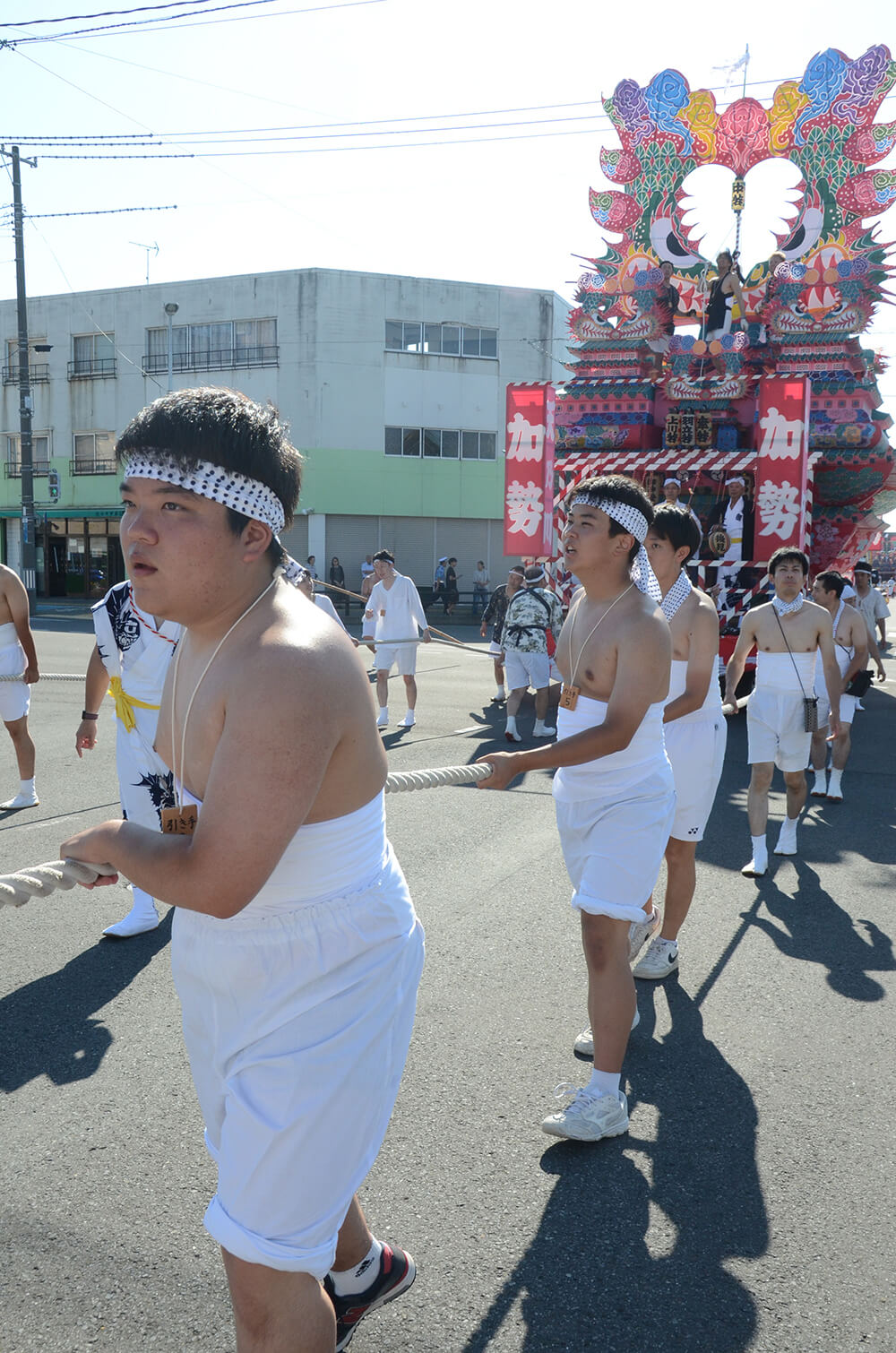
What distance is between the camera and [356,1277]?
7.52 ft

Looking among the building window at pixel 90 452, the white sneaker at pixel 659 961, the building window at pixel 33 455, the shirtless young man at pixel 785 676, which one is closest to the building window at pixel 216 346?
the building window at pixel 90 452

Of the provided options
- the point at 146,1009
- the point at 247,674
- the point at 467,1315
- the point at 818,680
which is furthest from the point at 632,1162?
the point at 818,680

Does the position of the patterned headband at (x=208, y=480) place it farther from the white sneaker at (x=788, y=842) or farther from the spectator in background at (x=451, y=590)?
the spectator in background at (x=451, y=590)

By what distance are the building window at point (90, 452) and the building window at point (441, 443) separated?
9514mm

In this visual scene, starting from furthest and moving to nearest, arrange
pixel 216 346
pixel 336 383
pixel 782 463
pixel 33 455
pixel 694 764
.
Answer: pixel 33 455 < pixel 216 346 < pixel 336 383 < pixel 782 463 < pixel 694 764

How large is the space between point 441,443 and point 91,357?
12130 mm

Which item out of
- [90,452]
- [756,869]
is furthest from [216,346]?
[756,869]

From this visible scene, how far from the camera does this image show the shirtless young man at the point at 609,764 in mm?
3180

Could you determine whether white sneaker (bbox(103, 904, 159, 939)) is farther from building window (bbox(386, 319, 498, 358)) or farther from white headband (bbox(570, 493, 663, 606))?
building window (bbox(386, 319, 498, 358))

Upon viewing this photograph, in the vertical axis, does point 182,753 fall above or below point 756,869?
above

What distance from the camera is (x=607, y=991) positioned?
10.6 feet

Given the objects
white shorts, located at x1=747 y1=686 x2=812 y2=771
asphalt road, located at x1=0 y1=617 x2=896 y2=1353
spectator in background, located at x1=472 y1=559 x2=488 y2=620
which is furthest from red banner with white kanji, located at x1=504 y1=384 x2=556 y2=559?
spectator in background, located at x1=472 y1=559 x2=488 y2=620

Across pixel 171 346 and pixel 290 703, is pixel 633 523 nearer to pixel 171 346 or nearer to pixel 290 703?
pixel 290 703

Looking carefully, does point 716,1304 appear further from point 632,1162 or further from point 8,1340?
point 8,1340
